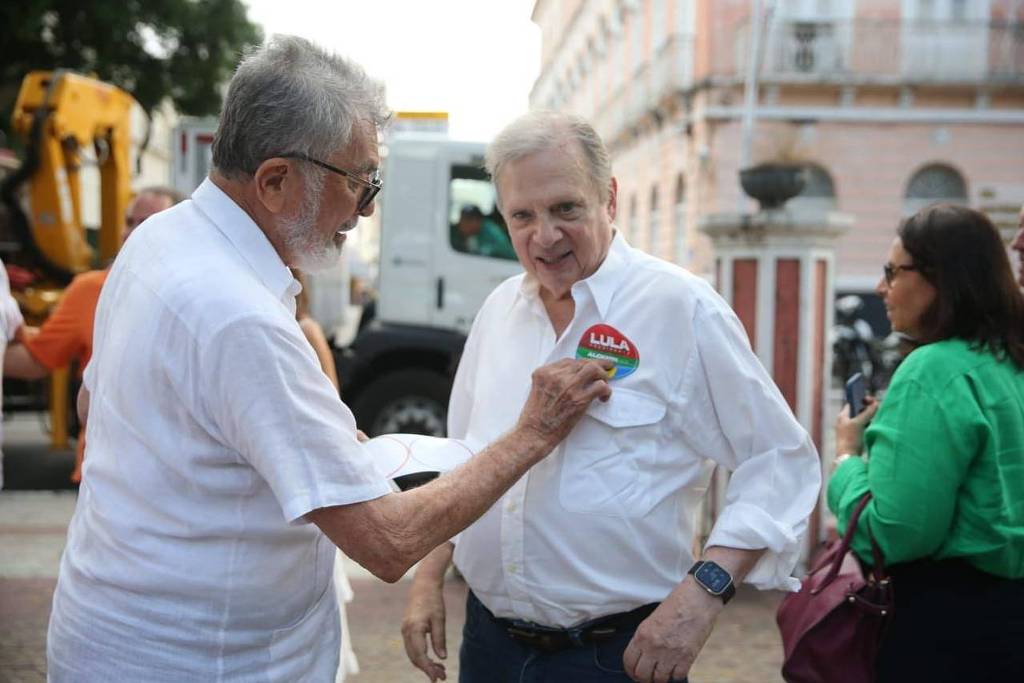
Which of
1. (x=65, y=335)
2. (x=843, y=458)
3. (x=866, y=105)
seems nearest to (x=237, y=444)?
(x=843, y=458)

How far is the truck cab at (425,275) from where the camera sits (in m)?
8.00

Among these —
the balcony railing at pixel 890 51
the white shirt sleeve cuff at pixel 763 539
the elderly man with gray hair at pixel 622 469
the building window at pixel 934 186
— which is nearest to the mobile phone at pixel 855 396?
the elderly man with gray hair at pixel 622 469

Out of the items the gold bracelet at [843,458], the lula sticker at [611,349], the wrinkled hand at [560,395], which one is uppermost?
the lula sticker at [611,349]

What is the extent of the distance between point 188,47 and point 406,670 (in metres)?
17.6

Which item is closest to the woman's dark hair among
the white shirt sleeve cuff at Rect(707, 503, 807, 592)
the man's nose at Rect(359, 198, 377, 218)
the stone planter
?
the white shirt sleeve cuff at Rect(707, 503, 807, 592)

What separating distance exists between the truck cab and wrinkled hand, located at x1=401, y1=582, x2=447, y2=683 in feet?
18.1

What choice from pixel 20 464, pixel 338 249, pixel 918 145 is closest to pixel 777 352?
pixel 338 249

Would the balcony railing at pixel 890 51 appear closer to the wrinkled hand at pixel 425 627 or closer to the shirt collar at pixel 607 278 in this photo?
the shirt collar at pixel 607 278

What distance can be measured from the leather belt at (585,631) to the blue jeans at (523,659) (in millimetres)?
11

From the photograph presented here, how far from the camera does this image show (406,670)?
4598mm

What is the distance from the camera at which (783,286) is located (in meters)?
5.54

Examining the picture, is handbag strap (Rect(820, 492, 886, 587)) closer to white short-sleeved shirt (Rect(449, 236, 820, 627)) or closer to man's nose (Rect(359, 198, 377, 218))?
white short-sleeved shirt (Rect(449, 236, 820, 627))

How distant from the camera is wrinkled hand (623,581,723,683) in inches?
80.3

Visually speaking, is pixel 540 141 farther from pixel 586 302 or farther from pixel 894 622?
pixel 894 622
